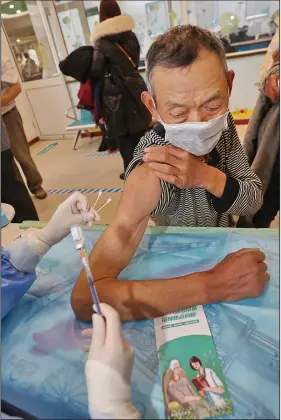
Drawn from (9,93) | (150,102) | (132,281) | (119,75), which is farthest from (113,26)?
(132,281)

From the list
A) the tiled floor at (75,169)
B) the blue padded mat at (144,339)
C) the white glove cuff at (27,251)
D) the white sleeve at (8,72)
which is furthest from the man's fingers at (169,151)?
the white sleeve at (8,72)

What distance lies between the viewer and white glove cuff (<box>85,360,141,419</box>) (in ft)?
1.15

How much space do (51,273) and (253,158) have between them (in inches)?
47.9

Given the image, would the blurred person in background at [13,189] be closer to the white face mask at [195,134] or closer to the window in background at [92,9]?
the white face mask at [195,134]

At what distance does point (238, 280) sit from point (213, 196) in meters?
0.26

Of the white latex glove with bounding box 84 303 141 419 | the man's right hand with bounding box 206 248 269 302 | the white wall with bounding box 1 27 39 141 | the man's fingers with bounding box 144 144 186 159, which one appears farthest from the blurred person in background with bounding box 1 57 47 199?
the white wall with bounding box 1 27 39 141

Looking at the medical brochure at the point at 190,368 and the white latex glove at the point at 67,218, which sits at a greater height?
the white latex glove at the point at 67,218

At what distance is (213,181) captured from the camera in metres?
0.81

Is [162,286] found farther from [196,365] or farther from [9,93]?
[9,93]

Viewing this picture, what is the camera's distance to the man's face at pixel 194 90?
665mm

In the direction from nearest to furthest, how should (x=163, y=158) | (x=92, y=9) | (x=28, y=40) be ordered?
(x=163, y=158) < (x=92, y=9) < (x=28, y=40)

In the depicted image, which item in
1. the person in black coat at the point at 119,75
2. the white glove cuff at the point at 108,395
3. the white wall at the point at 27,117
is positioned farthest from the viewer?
the white wall at the point at 27,117

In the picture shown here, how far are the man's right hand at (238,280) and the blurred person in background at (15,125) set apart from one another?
1.90 metres

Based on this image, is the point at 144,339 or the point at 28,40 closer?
the point at 144,339
